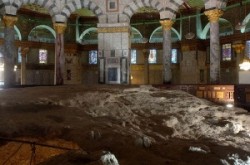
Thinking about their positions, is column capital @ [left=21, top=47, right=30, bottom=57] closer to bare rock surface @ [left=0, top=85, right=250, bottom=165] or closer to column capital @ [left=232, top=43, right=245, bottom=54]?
bare rock surface @ [left=0, top=85, right=250, bottom=165]

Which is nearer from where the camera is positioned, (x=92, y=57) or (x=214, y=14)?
(x=214, y=14)

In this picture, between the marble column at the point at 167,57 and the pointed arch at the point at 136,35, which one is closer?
the marble column at the point at 167,57

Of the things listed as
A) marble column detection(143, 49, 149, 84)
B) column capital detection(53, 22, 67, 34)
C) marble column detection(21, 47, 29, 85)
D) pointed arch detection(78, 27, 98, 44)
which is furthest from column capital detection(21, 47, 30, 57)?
marble column detection(143, 49, 149, 84)

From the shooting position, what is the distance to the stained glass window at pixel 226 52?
24.2 metres

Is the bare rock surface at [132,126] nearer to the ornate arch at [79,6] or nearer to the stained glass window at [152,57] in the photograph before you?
the ornate arch at [79,6]

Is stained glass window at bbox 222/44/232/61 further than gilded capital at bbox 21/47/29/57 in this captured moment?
No

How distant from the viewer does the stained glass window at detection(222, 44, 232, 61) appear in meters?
24.2

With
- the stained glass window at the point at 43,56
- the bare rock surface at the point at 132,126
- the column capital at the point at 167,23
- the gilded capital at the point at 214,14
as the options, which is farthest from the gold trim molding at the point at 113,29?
the stained glass window at the point at 43,56

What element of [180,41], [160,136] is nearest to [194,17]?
[180,41]

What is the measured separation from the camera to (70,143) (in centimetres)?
623

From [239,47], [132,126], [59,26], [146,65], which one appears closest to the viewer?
[132,126]

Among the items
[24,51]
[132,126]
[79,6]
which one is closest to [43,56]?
[24,51]

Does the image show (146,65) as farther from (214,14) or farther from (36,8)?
(214,14)

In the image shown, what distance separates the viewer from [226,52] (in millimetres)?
24516
